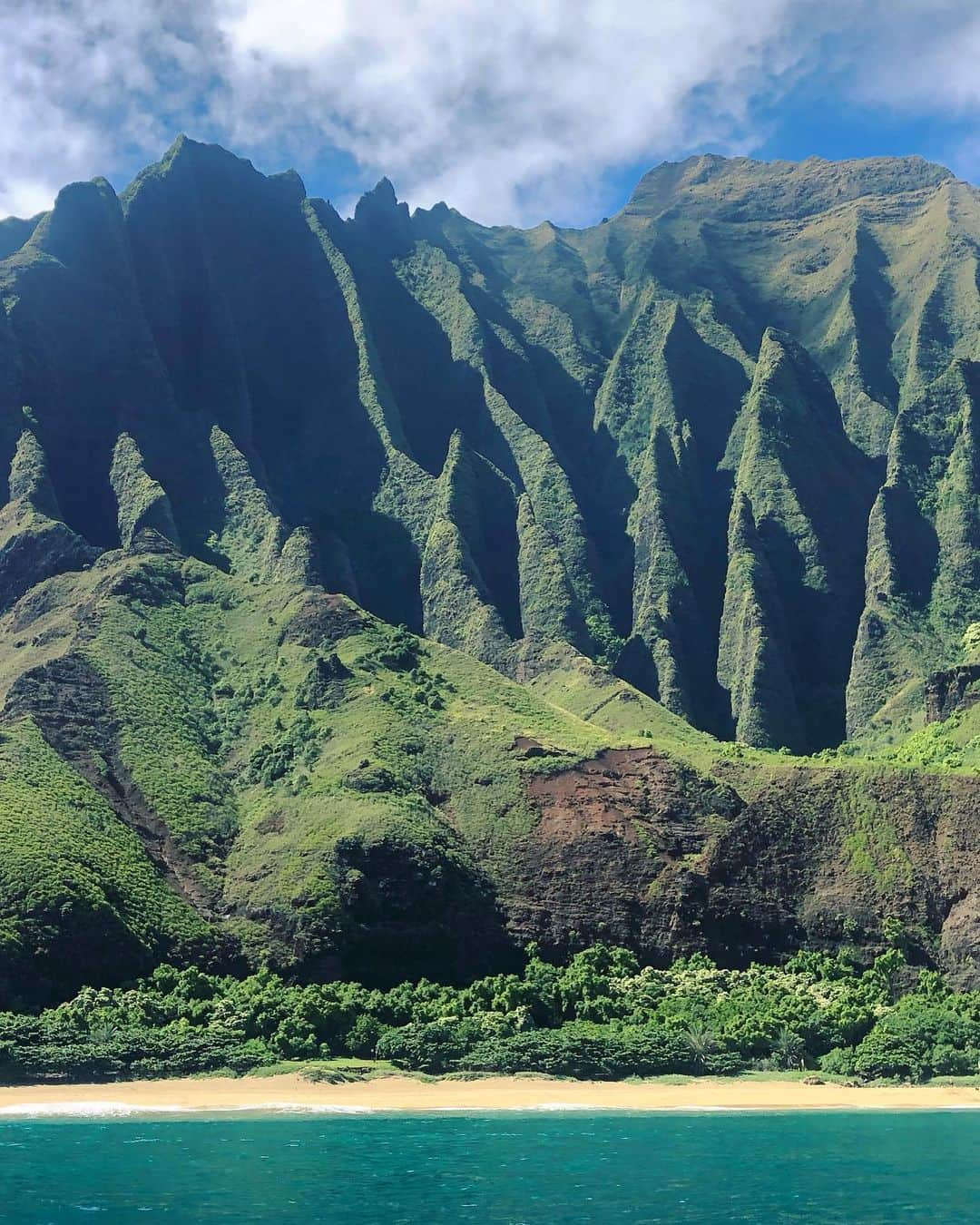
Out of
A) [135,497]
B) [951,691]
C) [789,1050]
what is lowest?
[789,1050]

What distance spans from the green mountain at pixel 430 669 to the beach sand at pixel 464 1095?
11.0 m

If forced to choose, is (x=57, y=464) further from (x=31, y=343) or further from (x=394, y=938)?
(x=394, y=938)

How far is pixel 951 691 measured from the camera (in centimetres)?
14188

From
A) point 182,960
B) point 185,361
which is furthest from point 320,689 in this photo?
point 185,361

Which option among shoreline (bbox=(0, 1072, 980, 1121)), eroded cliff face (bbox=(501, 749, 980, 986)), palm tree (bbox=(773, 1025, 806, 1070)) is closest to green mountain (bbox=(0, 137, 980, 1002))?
eroded cliff face (bbox=(501, 749, 980, 986))

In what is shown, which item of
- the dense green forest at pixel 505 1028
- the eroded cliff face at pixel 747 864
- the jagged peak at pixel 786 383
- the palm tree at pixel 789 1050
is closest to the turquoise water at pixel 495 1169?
the dense green forest at pixel 505 1028

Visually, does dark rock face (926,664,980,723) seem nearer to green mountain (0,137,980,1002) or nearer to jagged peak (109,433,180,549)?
green mountain (0,137,980,1002)

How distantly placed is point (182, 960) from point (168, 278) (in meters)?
114

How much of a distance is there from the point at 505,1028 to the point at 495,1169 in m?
31.0

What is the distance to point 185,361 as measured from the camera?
19512cm

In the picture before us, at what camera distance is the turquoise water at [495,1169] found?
57.8 metres

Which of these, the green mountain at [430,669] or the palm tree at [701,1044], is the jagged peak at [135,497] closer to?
the green mountain at [430,669]

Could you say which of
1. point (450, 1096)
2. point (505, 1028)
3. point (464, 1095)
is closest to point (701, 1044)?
point (505, 1028)

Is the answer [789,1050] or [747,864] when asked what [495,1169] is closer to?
[789,1050]
